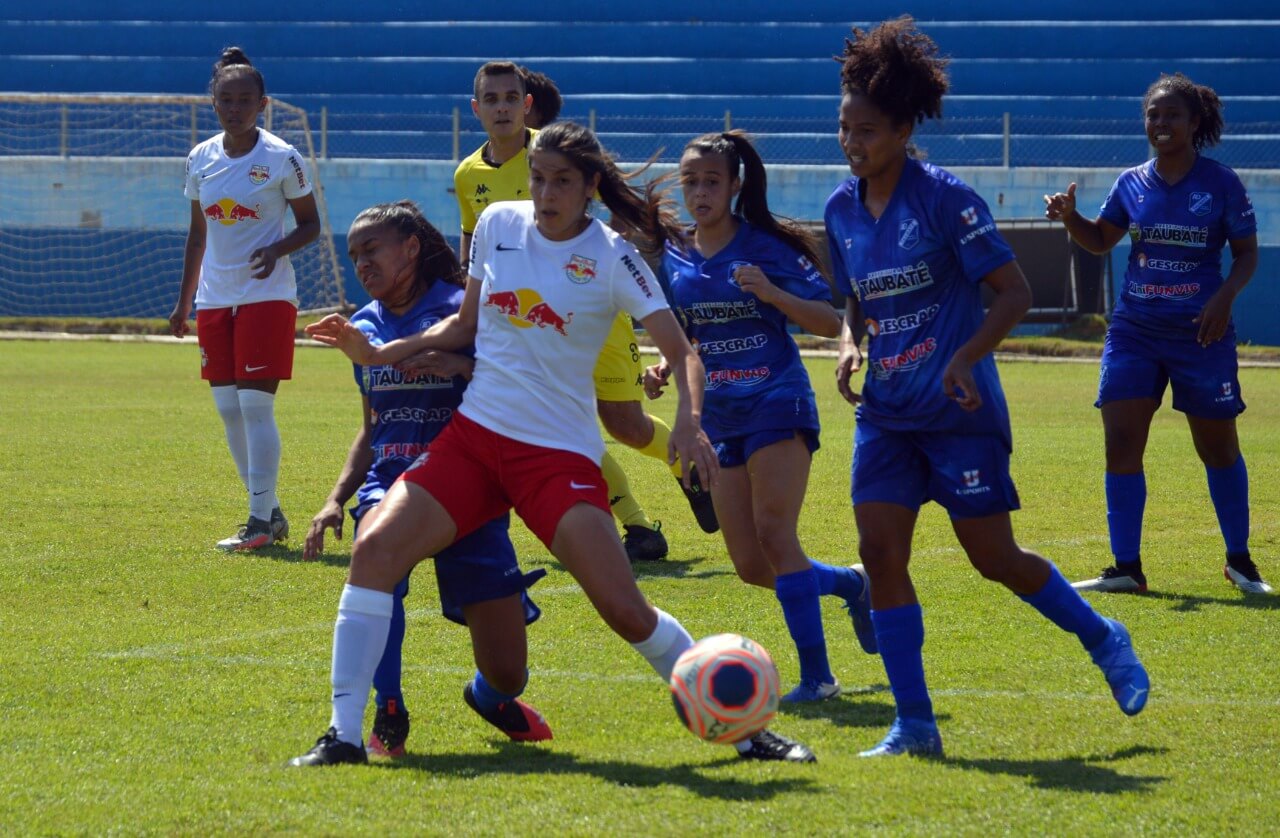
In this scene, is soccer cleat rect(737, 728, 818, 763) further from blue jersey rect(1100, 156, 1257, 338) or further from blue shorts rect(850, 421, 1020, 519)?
blue jersey rect(1100, 156, 1257, 338)

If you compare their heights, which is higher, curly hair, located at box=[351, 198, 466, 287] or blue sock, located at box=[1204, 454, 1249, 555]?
curly hair, located at box=[351, 198, 466, 287]

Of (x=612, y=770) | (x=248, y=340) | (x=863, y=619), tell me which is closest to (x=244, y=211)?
(x=248, y=340)

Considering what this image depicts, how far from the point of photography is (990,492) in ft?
15.3

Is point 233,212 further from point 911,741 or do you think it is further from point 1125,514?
point 911,741

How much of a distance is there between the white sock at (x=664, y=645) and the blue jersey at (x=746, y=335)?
1.18m

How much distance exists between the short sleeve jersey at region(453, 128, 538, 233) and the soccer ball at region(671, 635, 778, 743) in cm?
382

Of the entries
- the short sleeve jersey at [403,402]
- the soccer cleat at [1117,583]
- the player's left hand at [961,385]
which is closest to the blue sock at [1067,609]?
the player's left hand at [961,385]

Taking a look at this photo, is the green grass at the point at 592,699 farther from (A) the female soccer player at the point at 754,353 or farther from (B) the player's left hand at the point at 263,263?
(B) the player's left hand at the point at 263,263

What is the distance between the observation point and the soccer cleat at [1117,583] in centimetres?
715

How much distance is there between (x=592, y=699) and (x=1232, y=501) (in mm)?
3760

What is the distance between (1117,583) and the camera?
7176mm

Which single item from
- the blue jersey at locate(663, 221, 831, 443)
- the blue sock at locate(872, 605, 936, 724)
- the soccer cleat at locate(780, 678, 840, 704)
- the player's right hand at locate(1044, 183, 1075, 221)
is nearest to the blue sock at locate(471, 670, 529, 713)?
the soccer cleat at locate(780, 678, 840, 704)

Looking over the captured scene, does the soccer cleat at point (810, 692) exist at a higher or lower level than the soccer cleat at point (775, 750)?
lower

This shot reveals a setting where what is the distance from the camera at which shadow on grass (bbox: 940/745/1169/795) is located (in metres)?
4.16
